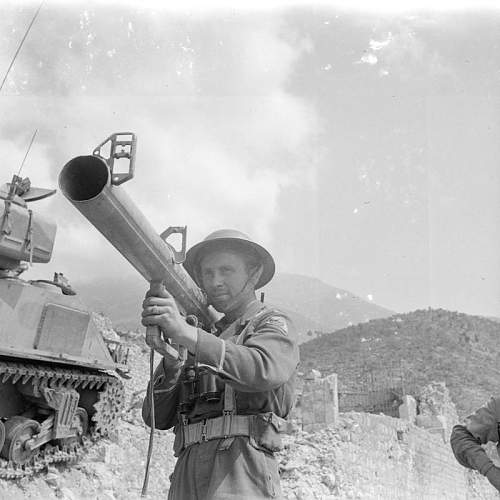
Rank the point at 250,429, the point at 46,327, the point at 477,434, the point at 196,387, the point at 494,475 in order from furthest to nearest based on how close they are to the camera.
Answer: the point at 46,327
the point at 477,434
the point at 494,475
the point at 196,387
the point at 250,429

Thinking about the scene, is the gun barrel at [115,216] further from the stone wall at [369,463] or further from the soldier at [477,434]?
the stone wall at [369,463]

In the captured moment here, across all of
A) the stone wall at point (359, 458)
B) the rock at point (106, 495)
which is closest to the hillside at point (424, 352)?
the stone wall at point (359, 458)

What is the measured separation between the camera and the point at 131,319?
2081 centimetres

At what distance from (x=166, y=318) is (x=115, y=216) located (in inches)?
16.1

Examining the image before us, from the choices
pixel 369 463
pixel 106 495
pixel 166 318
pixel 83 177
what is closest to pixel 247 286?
pixel 166 318

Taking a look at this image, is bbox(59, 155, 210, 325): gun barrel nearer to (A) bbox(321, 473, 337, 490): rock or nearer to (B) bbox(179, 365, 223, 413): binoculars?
(B) bbox(179, 365, 223, 413): binoculars

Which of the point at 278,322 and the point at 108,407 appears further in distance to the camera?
the point at 108,407

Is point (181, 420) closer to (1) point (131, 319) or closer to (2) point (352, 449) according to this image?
(2) point (352, 449)

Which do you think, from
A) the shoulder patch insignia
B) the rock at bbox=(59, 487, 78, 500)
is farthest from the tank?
the shoulder patch insignia

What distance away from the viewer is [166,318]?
83.7 inches

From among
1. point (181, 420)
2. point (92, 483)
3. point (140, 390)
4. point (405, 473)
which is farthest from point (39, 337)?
point (405, 473)

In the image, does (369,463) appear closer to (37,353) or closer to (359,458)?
(359,458)

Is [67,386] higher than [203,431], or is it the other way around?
[67,386]

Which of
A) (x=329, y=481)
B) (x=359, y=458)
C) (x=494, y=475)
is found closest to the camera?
(x=494, y=475)
